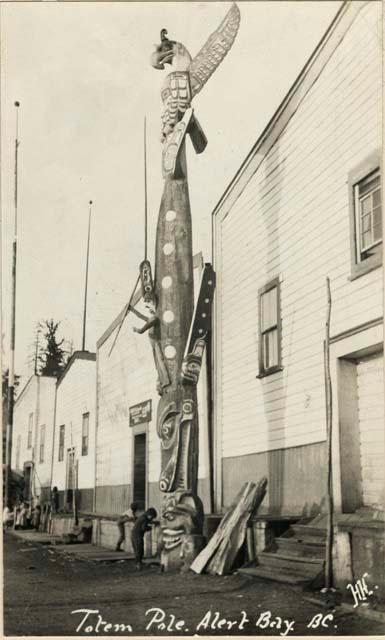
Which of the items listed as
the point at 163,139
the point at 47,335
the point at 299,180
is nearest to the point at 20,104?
the point at 163,139

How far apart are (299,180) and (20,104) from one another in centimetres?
342

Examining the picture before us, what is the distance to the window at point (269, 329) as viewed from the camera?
986 cm

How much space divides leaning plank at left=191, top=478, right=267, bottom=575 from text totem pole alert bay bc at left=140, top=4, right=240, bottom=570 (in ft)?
0.71

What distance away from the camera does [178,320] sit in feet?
30.4

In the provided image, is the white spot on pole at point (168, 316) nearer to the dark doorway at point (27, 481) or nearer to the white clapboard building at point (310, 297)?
the white clapboard building at point (310, 297)

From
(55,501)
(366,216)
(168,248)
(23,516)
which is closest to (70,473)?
(55,501)

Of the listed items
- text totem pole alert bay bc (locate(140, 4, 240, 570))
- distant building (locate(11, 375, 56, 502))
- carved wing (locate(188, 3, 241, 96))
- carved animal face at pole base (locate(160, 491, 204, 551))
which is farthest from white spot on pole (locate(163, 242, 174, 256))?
carved animal face at pole base (locate(160, 491, 204, 551))

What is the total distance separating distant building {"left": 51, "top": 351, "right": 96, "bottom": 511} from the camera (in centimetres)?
1062

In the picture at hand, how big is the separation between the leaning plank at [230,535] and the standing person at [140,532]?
1.19 meters

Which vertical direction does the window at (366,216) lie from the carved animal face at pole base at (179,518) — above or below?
above

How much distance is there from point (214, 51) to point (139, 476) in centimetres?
658

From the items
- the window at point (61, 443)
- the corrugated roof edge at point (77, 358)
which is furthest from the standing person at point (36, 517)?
the corrugated roof edge at point (77, 358)

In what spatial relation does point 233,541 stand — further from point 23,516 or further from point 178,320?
point 23,516

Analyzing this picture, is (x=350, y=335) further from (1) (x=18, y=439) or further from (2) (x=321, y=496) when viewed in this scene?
(1) (x=18, y=439)
